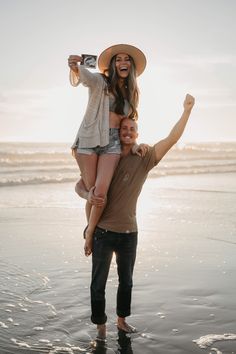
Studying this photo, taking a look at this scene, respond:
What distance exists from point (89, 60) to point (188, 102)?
3.00 feet

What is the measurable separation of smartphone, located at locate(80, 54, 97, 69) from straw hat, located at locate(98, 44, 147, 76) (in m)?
0.25

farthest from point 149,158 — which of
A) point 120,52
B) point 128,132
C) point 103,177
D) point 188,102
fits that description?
point 120,52

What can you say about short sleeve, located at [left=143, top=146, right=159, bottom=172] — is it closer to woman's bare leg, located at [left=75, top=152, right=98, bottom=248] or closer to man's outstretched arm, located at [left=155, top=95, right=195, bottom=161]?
man's outstretched arm, located at [left=155, top=95, right=195, bottom=161]

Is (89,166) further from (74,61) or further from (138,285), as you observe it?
→ (138,285)

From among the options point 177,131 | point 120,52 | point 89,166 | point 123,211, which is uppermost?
point 120,52

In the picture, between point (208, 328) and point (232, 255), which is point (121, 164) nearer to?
point (208, 328)

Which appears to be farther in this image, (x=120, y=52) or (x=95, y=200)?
(x=120, y=52)

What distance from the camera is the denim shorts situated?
4.35 m

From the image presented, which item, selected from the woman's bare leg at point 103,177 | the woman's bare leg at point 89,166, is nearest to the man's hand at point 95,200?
the woman's bare leg at point 103,177

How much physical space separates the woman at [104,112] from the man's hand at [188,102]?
1.47 ft

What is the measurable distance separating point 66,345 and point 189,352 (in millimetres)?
1006

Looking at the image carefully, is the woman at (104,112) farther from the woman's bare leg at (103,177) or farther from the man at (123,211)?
the man at (123,211)

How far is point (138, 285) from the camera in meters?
5.91

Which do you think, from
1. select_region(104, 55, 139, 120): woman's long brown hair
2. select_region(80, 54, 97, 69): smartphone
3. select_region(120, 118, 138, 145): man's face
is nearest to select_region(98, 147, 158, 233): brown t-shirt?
select_region(120, 118, 138, 145): man's face
